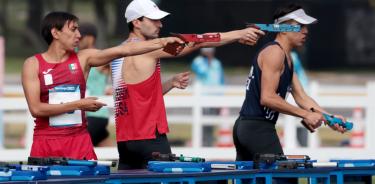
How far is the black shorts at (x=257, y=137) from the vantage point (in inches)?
436

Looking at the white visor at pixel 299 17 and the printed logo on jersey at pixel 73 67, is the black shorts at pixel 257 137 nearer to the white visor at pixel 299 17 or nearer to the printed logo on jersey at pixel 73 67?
the white visor at pixel 299 17

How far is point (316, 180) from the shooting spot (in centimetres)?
1011

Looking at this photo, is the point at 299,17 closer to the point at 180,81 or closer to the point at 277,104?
the point at 277,104

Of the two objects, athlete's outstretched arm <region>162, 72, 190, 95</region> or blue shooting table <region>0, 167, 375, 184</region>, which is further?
athlete's outstretched arm <region>162, 72, 190, 95</region>

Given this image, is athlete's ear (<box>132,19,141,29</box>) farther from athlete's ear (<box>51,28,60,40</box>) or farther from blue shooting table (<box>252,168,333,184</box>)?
blue shooting table (<box>252,168,333,184</box>)

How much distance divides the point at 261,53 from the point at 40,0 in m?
31.2

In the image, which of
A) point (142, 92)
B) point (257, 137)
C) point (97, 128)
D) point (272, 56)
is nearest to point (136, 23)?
point (142, 92)

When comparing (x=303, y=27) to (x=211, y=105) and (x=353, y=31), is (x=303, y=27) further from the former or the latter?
(x=353, y=31)

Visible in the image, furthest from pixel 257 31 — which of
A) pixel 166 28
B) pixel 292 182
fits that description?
pixel 166 28

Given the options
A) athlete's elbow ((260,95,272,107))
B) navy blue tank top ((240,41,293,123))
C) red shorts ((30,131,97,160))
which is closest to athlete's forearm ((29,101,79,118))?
red shorts ((30,131,97,160))

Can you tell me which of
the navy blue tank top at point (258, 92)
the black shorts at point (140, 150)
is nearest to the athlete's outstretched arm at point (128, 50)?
the black shorts at point (140, 150)

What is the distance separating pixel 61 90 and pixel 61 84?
0.06 m

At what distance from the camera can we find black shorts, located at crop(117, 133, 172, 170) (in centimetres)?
1072

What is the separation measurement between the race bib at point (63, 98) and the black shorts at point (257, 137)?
1672 millimetres
